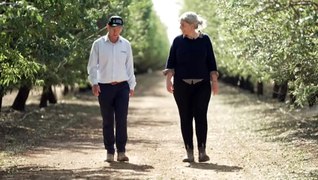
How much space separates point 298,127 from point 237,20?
4409 millimetres

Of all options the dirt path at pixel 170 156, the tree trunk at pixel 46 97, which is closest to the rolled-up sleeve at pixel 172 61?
the dirt path at pixel 170 156

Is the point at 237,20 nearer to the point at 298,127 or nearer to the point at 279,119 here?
the point at 298,127

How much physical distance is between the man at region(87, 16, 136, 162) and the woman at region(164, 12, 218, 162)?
627mm

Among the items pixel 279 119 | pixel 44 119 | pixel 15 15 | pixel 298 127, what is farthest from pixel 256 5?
pixel 44 119

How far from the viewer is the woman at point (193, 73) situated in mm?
9188

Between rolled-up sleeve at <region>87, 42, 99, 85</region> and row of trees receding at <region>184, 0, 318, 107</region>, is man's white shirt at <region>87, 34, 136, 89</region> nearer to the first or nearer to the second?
rolled-up sleeve at <region>87, 42, 99, 85</region>

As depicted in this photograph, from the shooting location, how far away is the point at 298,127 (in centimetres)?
1480

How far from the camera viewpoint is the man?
30.6 feet

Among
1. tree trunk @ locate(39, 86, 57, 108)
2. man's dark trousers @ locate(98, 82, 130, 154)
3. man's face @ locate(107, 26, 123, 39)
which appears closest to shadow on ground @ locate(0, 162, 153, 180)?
man's dark trousers @ locate(98, 82, 130, 154)

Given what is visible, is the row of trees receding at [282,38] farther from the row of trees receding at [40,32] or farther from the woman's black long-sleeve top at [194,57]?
the row of trees receding at [40,32]

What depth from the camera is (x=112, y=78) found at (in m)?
9.32

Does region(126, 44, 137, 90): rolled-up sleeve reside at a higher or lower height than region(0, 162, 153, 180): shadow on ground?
higher

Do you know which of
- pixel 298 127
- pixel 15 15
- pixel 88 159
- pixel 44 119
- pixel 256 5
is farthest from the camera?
pixel 44 119

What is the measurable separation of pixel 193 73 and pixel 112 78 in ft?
3.77
